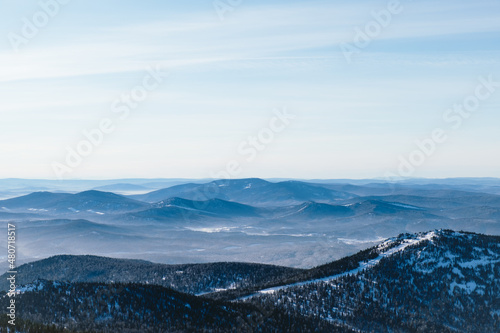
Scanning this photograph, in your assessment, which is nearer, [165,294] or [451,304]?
[165,294]

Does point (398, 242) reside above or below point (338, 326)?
above

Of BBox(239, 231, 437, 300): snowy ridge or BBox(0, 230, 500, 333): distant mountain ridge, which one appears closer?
BBox(0, 230, 500, 333): distant mountain ridge

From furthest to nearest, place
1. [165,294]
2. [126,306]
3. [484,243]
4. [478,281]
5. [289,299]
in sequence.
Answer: [484,243] → [478,281] → [289,299] → [165,294] → [126,306]

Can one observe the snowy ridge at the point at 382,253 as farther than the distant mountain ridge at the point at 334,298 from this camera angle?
Yes

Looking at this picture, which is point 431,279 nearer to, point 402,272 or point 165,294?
point 402,272

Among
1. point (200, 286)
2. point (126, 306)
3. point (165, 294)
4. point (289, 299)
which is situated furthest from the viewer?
point (200, 286)

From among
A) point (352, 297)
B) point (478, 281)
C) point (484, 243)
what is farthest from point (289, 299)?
point (484, 243)

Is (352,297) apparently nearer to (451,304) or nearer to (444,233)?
(451,304)

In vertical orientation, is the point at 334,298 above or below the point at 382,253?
below

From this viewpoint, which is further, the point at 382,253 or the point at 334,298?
the point at 382,253
